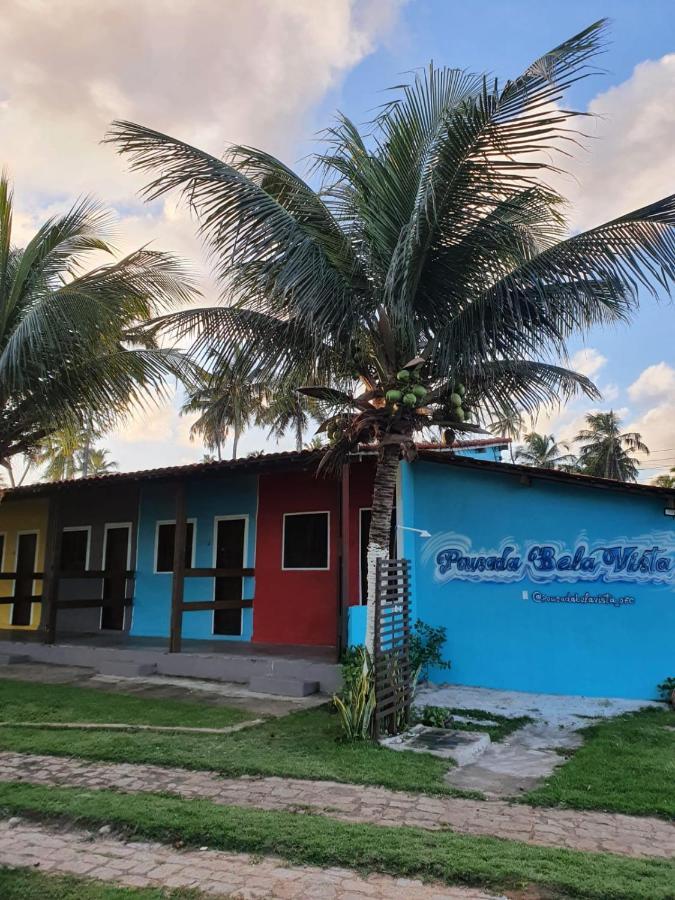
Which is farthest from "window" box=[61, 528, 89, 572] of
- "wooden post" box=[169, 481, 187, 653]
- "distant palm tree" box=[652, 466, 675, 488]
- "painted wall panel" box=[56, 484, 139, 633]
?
"distant palm tree" box=[652, 466, 675, 488]

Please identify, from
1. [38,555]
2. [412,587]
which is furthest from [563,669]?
[38,555]

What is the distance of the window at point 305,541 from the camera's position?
11105mm

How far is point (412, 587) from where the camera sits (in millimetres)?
9789

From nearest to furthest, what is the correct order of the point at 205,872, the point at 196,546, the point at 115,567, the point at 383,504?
1. the point at 205,872
2. the point at 383,504
3. the point at 196,546
4. the point at 115,567

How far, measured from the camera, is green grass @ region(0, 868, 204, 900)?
3.37 meters

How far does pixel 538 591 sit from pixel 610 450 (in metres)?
31.7

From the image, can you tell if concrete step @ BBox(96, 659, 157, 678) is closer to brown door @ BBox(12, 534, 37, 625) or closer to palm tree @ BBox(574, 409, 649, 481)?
brown door @ BBox(12, 534, 37, 625)

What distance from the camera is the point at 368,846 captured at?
393cm

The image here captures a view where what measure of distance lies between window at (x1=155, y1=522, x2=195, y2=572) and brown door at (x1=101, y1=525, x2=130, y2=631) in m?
0.85

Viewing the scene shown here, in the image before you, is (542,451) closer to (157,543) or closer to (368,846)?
(157,543)

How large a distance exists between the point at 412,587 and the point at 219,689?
3.07m

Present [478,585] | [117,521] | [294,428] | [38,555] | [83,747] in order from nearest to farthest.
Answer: [83,747] → [478,585] → [117,521] → [38,555] → [294,428]

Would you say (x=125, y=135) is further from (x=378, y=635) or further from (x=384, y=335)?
(x=378, y=635)

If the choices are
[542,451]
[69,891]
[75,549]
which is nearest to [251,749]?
[69,891]
